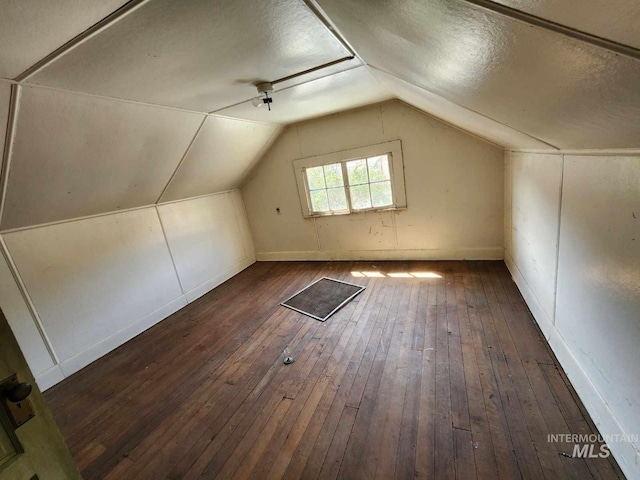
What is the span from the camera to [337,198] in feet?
13.6

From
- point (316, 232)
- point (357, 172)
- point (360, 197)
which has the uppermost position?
point (357, 172)

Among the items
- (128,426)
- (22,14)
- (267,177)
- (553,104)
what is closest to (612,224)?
(553,104)

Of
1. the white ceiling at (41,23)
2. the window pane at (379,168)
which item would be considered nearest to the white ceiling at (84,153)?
the white ceiling at (41,23)

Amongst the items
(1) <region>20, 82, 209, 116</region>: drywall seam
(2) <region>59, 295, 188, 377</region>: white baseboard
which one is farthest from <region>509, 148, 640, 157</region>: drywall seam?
(2) <region>59, 295, 188, 377</region>: white baseboard

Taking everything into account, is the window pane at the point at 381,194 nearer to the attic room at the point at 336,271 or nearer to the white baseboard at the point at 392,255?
the attic room at the point at 336,271

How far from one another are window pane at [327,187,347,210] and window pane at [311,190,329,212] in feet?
0.26

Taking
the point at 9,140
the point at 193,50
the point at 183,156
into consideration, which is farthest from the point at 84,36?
the point at 183,156

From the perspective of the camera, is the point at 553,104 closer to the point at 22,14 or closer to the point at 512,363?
the point at 512,363

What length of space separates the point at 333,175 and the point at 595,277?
10.4 feet

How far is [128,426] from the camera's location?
6.14 ft

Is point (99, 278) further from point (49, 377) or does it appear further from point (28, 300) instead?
point (49, 377)

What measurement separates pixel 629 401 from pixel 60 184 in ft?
12.5

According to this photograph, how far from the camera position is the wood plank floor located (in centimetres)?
Answer: 142

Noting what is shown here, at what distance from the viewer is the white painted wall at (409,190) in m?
3.38
